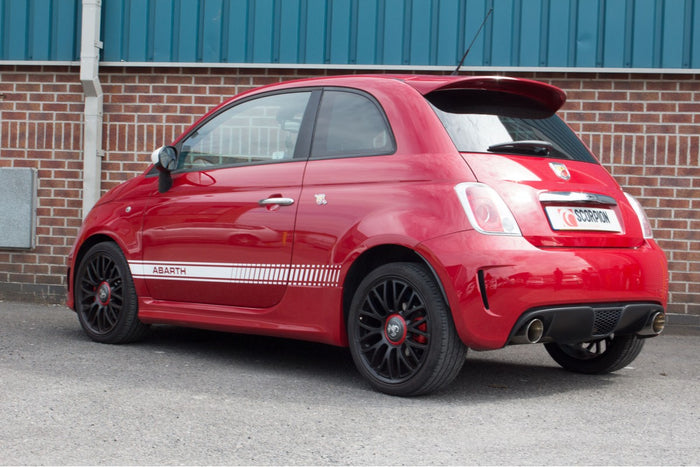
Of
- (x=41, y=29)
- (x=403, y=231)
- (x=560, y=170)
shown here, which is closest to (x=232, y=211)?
(x=403, y=231)

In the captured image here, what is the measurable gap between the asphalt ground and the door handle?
39.1 inches

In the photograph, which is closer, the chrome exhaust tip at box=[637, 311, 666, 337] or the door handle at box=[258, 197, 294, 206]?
the chrome exhaust tip at box=[637, 311, 666, 337]

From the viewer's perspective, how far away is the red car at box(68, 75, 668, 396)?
14.7 ft

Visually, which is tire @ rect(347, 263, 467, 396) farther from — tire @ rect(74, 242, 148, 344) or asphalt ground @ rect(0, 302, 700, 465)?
tire @ rect(74, 242, 148, 344)

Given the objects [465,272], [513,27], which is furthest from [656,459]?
[513,27]

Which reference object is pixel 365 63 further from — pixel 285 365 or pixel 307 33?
pixel 285 365

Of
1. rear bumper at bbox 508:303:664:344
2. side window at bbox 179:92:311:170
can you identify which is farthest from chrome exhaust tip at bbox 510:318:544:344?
side window at bbox 179:92:311:170

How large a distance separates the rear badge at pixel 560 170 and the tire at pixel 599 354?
3.54 ft

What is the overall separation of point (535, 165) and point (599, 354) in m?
1.42

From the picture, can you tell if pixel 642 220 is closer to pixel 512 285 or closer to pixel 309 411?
pixel 512 285

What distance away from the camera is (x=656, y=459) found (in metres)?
3.62

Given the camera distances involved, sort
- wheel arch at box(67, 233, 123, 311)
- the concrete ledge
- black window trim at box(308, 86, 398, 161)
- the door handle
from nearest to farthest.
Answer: black window trim at box(308, 86, 398, 161), the door handle, wheel arch at box(67, 233, 123, 311), the concrete ledge

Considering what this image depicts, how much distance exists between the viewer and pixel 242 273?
17.9ft

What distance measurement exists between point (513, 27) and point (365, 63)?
1.41 metres
